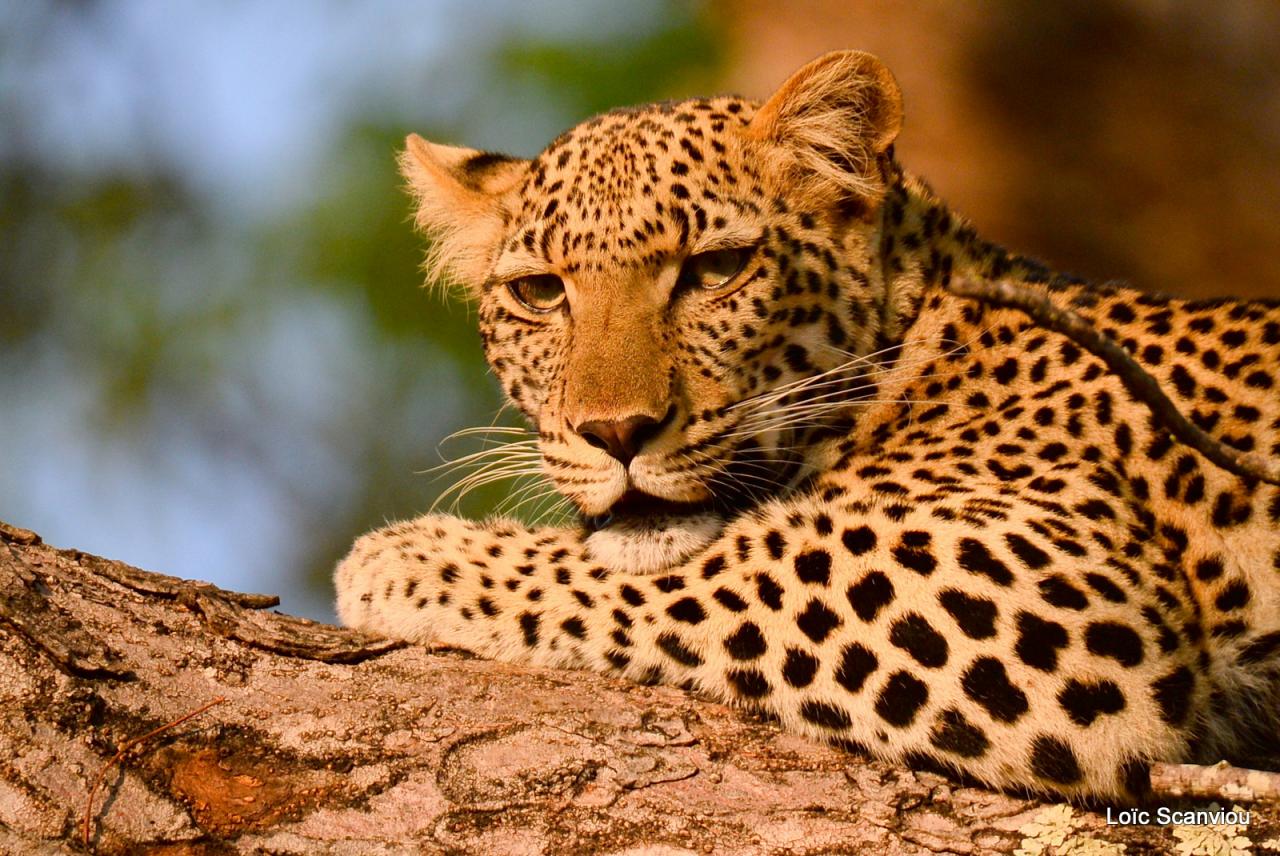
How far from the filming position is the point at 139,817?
455cm

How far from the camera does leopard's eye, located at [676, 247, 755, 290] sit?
6508 mm

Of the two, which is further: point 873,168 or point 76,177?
point 76,177

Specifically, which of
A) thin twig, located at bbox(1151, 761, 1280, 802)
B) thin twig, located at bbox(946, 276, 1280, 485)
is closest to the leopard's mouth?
thin twig, located at bbox(1151, 761, 1280, 802)

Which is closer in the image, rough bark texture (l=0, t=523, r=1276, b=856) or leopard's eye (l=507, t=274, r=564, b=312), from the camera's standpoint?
rough bark texture (l=0, t=523, r=1276, b=856)

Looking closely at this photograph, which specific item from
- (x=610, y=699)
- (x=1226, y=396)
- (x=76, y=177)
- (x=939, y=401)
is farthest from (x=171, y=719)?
(x=76, y=177)

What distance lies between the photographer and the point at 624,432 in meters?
5.92

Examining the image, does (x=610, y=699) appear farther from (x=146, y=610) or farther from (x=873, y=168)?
(x=873, y=168)

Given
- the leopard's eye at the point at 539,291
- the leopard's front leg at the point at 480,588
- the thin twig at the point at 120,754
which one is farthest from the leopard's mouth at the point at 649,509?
the thin twig at the point at 120,754

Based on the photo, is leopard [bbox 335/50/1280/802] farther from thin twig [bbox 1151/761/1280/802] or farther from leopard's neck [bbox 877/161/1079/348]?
thin twig [bbox 1151/761/1280/802]

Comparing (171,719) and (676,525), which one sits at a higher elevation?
(676,525)

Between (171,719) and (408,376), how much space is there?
1119cm

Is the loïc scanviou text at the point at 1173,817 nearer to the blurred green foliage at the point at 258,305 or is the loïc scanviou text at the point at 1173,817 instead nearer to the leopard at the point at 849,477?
the leopard at the point at 849,477

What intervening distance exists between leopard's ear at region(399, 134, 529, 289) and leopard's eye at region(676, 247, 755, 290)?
1.22 m

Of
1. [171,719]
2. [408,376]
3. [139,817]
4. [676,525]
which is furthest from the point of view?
[408,376]
